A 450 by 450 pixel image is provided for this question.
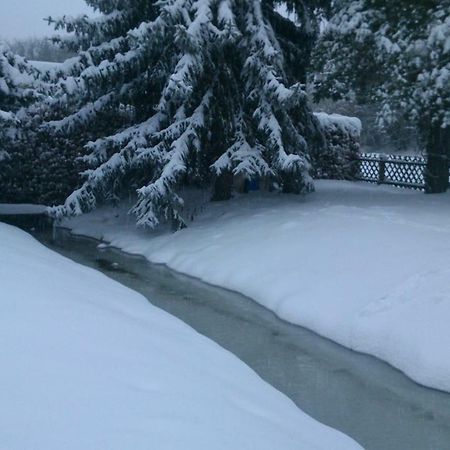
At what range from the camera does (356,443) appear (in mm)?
4578

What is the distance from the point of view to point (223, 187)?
14.6 meters

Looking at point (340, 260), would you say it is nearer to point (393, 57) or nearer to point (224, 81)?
point (393, 57)

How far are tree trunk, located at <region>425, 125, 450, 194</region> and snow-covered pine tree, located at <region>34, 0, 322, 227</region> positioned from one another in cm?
290

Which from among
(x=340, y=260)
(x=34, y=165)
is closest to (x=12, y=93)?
(x=34, y=165)

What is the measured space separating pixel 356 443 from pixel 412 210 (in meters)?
7.60

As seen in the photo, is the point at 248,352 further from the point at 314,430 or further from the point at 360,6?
the point at 360,6

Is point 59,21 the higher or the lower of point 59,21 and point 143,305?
the higher

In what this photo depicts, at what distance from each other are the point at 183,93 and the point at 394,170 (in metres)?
9.36

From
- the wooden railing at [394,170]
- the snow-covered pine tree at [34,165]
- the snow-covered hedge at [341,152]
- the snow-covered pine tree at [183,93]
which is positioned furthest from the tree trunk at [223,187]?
the wooden railing at [394,170]

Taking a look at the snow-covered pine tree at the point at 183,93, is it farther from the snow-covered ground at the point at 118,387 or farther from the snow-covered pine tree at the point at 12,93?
the snow-covered ground at the point at 118,387

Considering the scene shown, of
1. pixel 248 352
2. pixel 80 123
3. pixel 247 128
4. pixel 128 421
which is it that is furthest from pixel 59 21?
pixel 128 421

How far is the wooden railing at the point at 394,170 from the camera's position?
58.3 ft

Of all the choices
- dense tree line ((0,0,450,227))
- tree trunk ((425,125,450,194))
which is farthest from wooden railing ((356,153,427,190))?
dense tree line ((0,0,450,227))

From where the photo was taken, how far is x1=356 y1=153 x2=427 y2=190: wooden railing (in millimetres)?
17766
